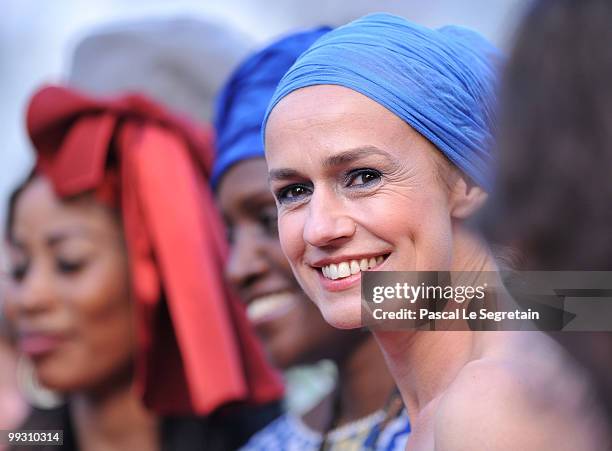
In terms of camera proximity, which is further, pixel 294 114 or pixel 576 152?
pixel 294 114

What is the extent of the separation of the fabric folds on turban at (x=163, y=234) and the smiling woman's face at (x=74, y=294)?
6 centimetres

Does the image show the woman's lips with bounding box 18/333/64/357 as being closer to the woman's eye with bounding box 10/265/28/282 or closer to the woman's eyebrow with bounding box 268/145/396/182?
the woman's eye with bounding box 10/265/28/282

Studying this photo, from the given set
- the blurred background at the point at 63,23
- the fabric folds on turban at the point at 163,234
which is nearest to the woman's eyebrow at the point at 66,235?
the fabric folds on turban at the point at 163,234

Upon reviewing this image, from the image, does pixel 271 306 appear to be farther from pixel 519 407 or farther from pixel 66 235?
pixel 519 407

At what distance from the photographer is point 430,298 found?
174 centimetres

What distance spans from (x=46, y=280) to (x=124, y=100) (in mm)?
646

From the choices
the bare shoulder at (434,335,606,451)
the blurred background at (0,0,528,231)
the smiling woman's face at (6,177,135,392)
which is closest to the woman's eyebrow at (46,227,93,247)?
the smiling woman's face at (6,177,135,392)

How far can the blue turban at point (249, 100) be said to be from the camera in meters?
2.67

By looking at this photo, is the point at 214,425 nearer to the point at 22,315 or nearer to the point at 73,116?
the point at 22,315

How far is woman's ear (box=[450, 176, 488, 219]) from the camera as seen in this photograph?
177cm

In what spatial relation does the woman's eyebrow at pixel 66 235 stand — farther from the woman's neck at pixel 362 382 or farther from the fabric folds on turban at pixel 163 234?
the woman's neck at pixel 362 382

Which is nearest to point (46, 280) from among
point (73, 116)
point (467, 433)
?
point (73, 116)

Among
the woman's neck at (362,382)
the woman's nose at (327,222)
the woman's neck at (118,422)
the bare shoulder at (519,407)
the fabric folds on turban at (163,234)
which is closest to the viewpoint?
the bare shoulder at (519,407)

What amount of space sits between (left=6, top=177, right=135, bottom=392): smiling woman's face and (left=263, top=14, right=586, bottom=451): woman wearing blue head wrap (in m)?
1.49
